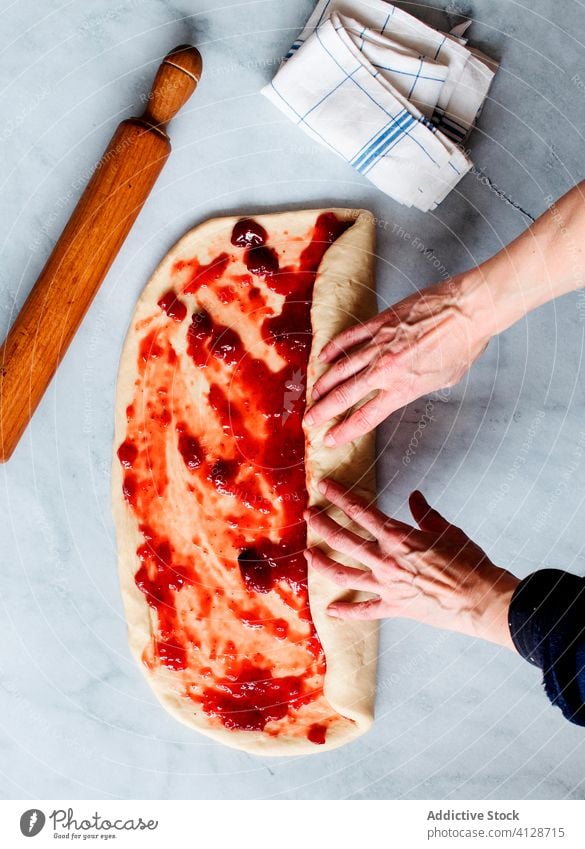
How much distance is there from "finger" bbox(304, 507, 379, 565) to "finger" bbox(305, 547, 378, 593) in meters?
0.02

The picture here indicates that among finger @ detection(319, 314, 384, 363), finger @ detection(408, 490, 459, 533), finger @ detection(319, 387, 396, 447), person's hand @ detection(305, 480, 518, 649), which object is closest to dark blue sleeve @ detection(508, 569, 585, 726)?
person's hand @ detection(305, 480, 518, 649)

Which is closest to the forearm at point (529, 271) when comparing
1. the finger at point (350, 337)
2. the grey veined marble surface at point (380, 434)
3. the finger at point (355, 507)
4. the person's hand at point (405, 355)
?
the person's hand at point (405, 355)

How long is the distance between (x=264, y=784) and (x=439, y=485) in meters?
0.81

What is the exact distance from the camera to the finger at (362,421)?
51.1 inches

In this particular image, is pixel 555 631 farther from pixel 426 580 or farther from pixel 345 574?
pixel 345 574

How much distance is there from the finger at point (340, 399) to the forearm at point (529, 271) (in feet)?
0.78

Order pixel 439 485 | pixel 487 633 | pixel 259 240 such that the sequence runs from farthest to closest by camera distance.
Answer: pixel 439 485 → pixel 259 240 → pixel 487 633

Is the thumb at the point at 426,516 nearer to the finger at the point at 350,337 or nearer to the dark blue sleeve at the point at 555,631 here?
Result: the dark blue sleeve at the point at 555,631

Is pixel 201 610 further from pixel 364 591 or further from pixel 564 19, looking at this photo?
pixel 564 19

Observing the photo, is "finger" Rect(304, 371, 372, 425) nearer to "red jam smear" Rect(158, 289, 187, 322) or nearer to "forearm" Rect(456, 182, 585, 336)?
"forearm" Rect(456, 182, 585, 336)

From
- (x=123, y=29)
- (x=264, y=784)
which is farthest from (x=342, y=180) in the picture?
(x=264, y=784)

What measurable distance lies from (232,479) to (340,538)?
1.05ft
